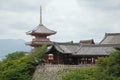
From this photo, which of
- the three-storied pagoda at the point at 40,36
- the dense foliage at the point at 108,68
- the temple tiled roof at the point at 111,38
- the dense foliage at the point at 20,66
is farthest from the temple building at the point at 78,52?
the three-storied pagoda at the point at 40,36

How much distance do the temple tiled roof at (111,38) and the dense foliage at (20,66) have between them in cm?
751

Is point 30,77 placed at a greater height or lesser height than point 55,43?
lesser

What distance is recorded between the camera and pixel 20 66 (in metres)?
50.0

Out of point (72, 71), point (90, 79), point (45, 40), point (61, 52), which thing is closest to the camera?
point (90, 79)

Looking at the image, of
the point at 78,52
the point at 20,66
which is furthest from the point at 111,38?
the point at 20,66

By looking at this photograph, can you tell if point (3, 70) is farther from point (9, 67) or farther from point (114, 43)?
point (114, 43)

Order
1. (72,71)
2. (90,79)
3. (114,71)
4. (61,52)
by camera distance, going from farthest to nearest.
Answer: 1. (61,52)
2. (72,71)
3. (90,79)
4. (114,71)

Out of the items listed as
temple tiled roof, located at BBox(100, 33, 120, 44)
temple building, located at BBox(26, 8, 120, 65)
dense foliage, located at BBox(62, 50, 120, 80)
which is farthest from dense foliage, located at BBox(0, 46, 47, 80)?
dense foliage, located at BBox(62, 50, 120, 80)

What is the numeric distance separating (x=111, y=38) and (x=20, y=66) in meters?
11.5

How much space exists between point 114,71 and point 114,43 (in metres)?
13.4

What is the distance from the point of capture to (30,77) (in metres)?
51.0

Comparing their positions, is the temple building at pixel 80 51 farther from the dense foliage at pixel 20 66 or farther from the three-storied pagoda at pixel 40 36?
the three-storied pagoda at pixel 40 36

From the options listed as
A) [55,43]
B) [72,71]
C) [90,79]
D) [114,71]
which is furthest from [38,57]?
[114,71]

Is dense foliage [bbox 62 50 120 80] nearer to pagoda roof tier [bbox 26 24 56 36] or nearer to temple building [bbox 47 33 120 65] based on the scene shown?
temple building [bbox 47 33 120 65]
